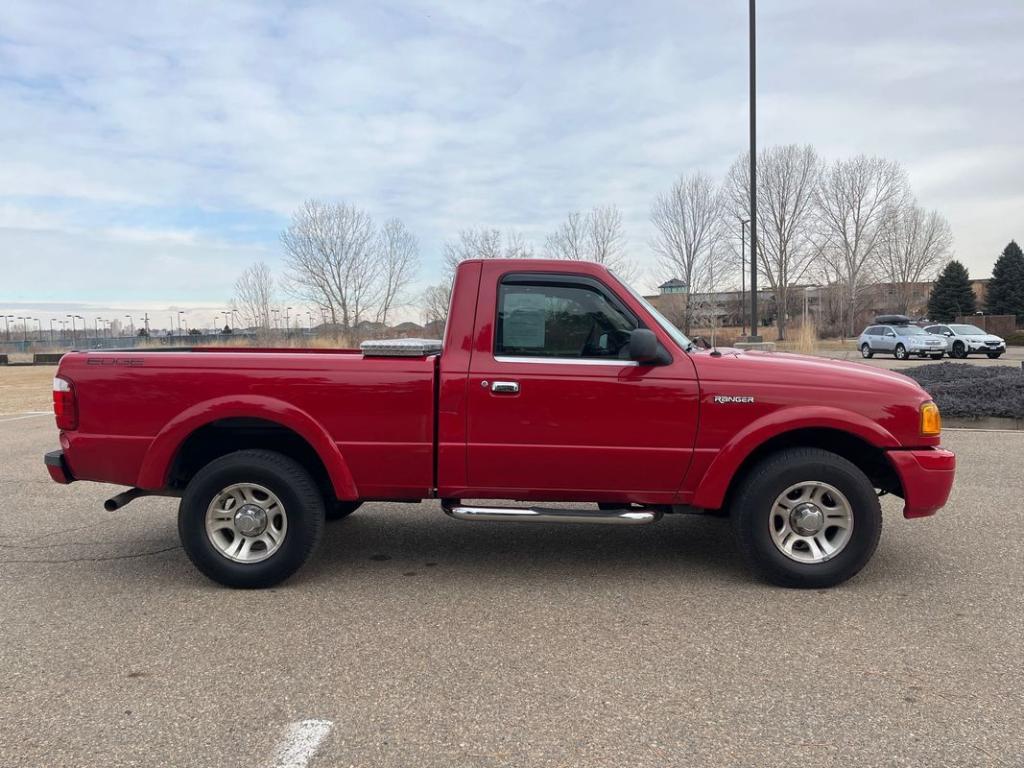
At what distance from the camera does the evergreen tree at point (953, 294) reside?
58.5 metres

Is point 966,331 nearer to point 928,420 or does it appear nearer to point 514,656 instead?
point 928,420

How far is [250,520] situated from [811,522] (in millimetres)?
3269

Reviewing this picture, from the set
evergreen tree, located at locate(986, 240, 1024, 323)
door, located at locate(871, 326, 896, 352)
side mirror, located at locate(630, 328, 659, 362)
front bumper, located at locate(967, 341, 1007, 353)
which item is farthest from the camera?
evergreen tree, located at locate(986, 240, 1024, 323)

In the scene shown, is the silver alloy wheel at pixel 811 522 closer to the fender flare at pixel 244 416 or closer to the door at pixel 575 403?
the door at pixel 575 403

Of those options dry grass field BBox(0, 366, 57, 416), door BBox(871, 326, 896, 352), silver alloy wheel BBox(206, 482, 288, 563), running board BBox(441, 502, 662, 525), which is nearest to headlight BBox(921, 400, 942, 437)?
running board BBox(441, 502, 662, 525)

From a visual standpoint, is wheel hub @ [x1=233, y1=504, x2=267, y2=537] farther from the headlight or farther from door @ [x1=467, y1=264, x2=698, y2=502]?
the headlight

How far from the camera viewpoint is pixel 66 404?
4.36 metres

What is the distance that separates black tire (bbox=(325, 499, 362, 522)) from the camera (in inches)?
220

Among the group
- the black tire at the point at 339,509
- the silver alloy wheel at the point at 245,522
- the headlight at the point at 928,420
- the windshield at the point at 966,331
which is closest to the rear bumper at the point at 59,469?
the silver alloy wheel at the point at 245,522

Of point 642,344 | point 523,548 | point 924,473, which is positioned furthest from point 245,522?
point 924,473

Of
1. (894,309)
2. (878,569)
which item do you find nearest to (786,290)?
(894,309)

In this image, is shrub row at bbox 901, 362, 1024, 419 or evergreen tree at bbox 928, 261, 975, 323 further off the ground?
evergreen tree at bbox 928, 261, 975, 323

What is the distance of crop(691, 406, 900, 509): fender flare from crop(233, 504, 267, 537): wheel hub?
264cm

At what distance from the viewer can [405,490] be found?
14.4ft
